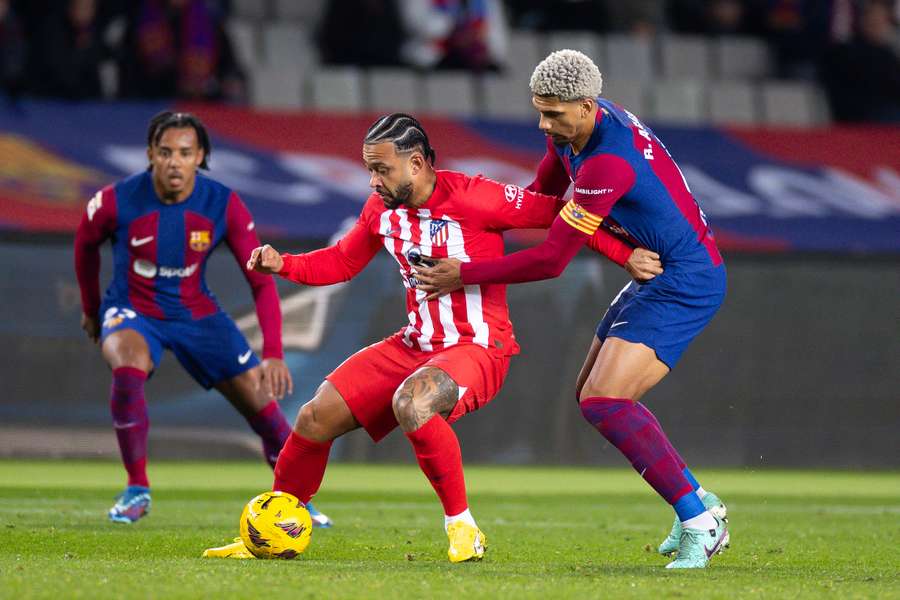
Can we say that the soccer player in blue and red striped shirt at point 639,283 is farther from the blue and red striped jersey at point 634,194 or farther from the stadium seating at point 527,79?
the stadium seating at point 527,79

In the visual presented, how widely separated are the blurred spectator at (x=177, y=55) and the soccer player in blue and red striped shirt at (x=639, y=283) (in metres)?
8.56

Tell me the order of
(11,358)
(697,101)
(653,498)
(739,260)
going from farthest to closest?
(697,101) < (739,260) < (11,358) < (653,498)

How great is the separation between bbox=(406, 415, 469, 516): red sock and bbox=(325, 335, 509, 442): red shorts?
4.5 inches

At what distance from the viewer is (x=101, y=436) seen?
38.3ft

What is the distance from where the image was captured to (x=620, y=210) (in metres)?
5.96

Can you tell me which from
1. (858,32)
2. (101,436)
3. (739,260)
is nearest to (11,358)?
(101,436)

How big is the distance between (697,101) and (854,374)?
490cm

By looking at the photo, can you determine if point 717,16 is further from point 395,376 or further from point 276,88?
point 395,376

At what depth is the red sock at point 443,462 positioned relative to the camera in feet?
18.7

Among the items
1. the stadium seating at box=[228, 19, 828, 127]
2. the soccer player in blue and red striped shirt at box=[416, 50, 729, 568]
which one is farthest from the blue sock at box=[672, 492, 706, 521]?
the stadium seating at box=[228, 19, 828, 127]

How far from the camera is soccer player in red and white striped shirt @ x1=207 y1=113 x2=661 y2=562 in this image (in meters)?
5.82

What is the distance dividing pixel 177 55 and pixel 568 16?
5077 mm

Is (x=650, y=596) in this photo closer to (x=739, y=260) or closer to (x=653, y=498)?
(x=653, y=498)

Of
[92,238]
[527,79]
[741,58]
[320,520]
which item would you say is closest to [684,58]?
[741,58]
